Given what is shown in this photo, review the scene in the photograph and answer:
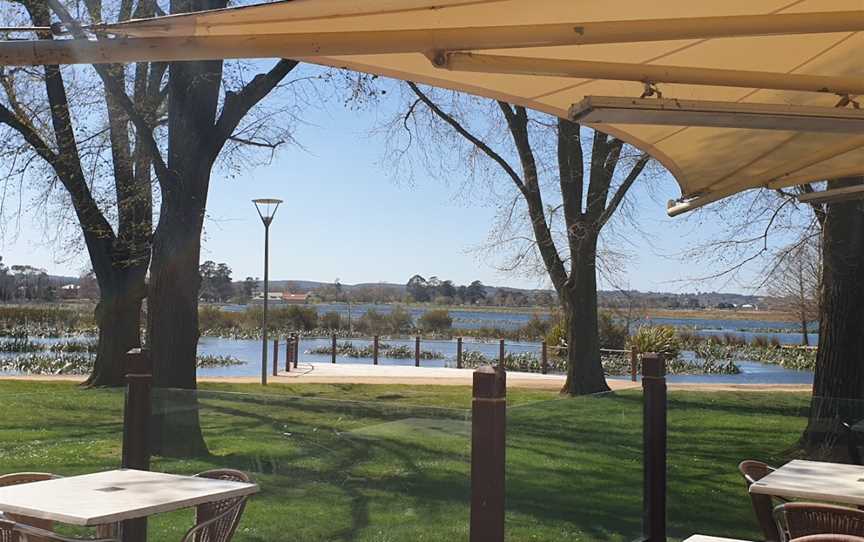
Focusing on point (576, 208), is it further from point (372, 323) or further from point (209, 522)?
point (372, 323)

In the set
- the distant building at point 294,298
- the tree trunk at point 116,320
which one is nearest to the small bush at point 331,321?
the distant building at point 294,298

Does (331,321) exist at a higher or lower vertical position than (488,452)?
higher

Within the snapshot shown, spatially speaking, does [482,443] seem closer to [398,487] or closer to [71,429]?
[398,487]

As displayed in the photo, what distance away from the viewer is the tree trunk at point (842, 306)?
8.37 meters

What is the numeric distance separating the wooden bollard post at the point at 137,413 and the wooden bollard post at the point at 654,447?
3111 millimetres

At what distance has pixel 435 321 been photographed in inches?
1446

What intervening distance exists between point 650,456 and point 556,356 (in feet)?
58.7

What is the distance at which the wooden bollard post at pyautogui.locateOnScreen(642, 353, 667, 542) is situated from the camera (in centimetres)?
571

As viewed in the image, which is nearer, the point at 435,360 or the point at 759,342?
the point at 435,360

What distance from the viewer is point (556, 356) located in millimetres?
23547

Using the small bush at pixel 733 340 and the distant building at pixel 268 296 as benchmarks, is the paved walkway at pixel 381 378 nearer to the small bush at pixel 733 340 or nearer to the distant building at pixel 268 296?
the distant building at pixel 268 296

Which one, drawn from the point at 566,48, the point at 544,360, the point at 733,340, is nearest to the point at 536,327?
the point at 733,340

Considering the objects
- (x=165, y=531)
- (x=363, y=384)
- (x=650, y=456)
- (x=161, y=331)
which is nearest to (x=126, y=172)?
(x=363, y=384)

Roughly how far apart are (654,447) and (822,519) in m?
1.98
